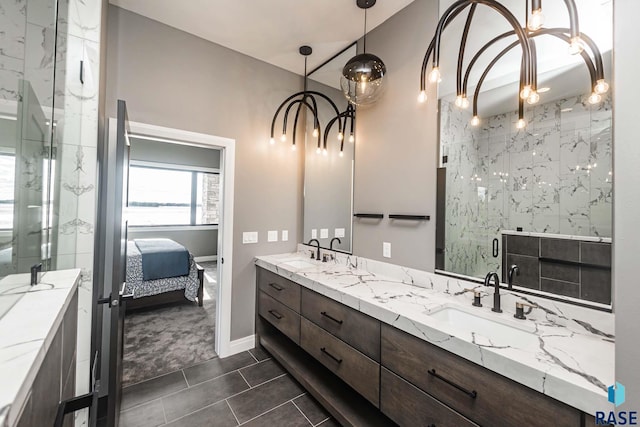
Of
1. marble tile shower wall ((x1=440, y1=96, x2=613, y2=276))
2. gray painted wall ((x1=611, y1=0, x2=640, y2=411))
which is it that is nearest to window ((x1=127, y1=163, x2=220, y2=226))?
marble tile shower wall ((x1=440, y1=96, x2=613, y2=276))

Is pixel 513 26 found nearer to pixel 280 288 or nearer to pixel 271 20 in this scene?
pixel 271 20

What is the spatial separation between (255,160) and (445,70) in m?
1.94

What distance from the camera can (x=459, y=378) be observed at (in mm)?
1204

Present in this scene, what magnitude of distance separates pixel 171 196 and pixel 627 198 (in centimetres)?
751

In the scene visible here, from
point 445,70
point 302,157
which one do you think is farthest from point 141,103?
point 445,70

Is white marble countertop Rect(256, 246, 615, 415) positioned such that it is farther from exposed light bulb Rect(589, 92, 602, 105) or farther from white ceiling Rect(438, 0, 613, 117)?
white ceiling Rect(438, 0, 613, 117)

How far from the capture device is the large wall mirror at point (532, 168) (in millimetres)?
1308

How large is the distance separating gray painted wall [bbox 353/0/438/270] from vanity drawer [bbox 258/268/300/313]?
0.70 meters

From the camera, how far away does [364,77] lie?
2.24 metres

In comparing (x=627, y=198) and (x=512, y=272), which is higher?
(x=627, y=198)

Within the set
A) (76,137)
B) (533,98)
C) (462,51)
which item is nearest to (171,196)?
(76,137)

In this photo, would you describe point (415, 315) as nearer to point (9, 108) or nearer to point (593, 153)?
point (593, 153)

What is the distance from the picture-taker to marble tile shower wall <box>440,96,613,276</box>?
131cm

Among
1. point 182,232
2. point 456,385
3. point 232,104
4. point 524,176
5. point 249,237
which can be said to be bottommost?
point 456,385
